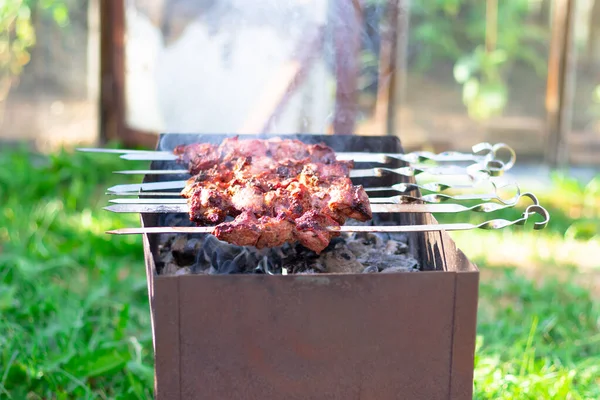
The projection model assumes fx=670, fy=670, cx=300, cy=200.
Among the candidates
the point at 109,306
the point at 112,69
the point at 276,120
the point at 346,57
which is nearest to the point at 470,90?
the point at 346,57

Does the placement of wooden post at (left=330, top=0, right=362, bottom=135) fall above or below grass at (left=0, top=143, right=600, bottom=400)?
above

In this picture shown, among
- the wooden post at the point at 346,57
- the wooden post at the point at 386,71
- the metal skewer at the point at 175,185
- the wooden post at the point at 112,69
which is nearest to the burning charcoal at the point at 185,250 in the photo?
the metal skewer at the point at 175,185

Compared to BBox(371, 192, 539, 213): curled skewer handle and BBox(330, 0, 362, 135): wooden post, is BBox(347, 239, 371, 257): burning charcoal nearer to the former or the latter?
BBox(371, 192, 539, 213): curled skewer handle

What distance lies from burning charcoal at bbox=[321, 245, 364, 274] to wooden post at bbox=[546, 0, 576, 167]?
16.0 feet

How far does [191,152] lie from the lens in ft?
8.16

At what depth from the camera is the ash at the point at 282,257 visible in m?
2.18

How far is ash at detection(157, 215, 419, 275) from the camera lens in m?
2.18

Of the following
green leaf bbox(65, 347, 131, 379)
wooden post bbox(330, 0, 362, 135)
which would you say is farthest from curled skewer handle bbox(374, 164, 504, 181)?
wooden post bbox(330, 0, 362, 135)

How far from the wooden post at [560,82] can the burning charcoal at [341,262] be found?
192 inches

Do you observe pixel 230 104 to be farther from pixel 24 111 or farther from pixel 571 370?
pixel 571 370

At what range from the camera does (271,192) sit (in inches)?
82.9

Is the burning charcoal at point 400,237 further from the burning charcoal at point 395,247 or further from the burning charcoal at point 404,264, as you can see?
the burning charcoal at point 404,264

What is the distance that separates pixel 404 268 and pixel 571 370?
124cm

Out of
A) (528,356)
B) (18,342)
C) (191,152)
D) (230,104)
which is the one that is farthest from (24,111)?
(528,356)
